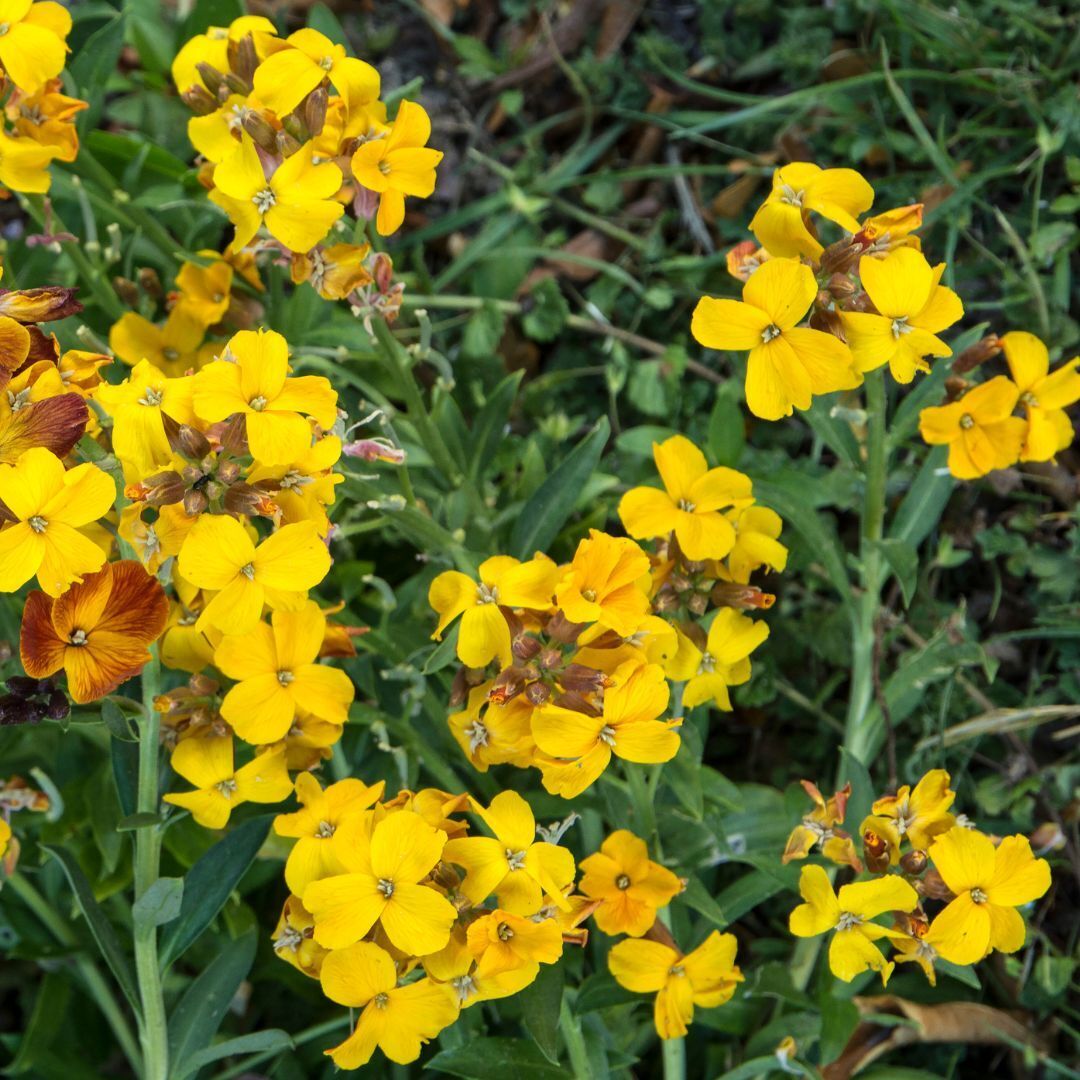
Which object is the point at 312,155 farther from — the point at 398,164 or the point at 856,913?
the point at 856,913

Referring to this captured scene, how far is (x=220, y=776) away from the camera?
2.16 metres

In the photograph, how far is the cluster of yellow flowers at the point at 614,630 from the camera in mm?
1945

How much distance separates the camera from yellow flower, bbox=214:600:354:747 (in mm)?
2070

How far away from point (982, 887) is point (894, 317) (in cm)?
95

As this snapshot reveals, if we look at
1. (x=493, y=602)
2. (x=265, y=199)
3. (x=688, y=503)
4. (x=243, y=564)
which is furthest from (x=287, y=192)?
(x=688, y=503)

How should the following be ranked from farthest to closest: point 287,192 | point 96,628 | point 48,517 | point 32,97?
point 32,97, point 287,192, point 96,628, point 48,517

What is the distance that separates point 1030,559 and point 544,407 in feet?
4.21

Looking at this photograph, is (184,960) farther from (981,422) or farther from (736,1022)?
(981,422)

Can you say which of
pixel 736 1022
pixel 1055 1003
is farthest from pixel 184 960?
pixel 1055 1003

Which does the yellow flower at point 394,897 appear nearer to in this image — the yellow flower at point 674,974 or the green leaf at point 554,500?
the yellow flower at point 674,974

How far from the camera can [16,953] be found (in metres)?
2.70

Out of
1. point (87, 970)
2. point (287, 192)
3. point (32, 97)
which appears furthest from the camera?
point (87, 970)

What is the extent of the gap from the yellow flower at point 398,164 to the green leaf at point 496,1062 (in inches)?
58.4

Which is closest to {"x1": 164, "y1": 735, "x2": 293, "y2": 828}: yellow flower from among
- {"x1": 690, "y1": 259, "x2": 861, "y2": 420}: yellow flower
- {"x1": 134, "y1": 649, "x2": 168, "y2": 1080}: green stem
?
{"x1": 134, "y1": 649, "x2": 168, "y2": 1080}: green stem
